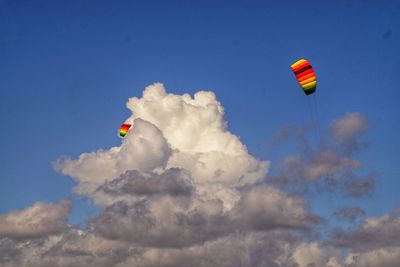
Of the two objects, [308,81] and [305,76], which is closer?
[308,81]

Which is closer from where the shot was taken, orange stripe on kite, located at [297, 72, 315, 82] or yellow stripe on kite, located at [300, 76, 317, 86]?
yellow stripe on kite, located at [300, 76, 317, 86]

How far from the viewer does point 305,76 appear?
158500mm

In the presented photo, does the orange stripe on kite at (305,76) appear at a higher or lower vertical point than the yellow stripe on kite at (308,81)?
higher

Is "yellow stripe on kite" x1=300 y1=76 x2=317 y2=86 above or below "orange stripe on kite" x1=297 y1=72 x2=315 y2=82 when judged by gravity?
below

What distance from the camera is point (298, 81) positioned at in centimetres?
15838

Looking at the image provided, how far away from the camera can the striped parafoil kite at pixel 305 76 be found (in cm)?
15712

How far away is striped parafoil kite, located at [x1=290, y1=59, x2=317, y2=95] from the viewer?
6186 inches

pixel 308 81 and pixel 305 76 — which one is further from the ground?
pixel 305 76

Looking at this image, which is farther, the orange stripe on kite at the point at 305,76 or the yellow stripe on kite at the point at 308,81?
the orange stripe on kite at the point at 305,76
